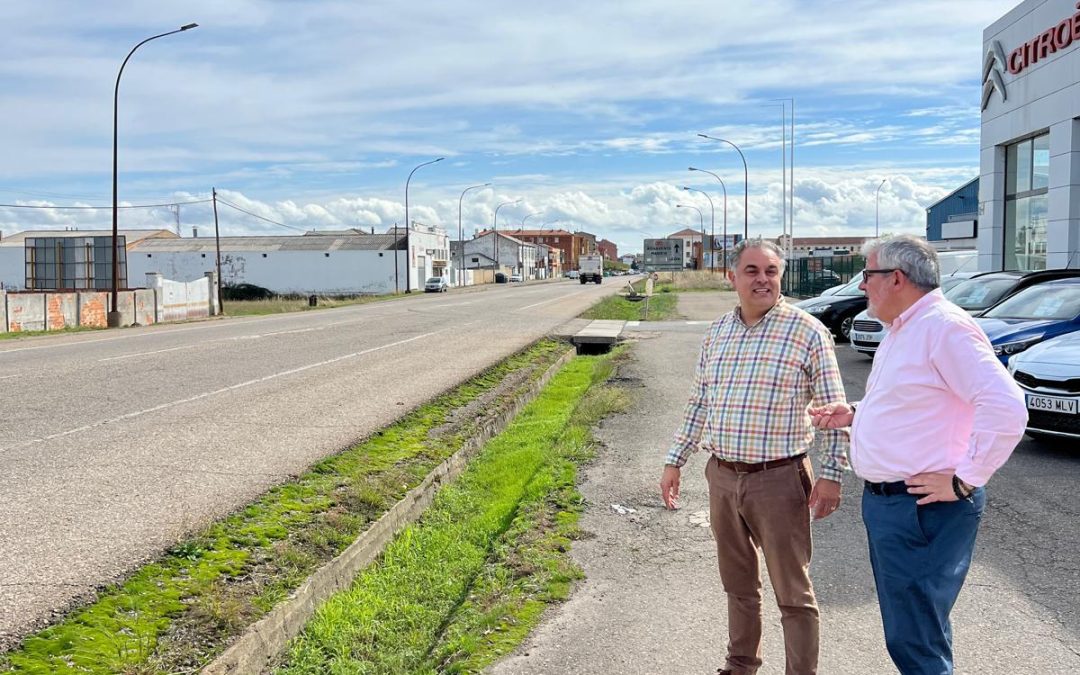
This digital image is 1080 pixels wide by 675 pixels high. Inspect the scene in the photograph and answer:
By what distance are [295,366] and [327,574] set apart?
9835 millimetres

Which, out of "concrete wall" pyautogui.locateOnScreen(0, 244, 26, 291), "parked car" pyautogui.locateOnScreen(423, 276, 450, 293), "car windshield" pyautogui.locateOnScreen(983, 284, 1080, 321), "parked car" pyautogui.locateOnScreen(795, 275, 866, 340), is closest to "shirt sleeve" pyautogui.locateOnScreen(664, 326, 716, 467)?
"car windshield" pyautogui.locateOnScreen(983, 284, 1080, 321)

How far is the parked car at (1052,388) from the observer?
311 inches

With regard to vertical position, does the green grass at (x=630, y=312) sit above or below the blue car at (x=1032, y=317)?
below

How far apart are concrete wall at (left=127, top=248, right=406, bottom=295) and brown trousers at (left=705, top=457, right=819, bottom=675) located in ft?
257

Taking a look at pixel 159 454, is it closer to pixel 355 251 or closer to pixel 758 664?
pixel 758 664

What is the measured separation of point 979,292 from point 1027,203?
10.1 metres

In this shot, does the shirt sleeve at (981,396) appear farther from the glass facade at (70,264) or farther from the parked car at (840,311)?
the glass facade at (70,264)

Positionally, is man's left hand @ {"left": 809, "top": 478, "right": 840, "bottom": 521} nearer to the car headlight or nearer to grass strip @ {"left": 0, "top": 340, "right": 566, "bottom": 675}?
grass strip @ {"left": 0, "top": 340, "right": 566, "bottom": 675}

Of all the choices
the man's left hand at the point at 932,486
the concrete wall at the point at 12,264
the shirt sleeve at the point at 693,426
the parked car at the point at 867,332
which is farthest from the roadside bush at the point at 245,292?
the man's left hand at the point at 932,486

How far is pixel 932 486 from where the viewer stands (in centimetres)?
289

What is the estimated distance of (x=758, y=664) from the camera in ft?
12.3

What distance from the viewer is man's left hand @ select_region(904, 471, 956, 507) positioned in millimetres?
2867

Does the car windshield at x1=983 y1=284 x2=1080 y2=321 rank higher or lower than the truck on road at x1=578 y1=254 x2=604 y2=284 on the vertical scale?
lower

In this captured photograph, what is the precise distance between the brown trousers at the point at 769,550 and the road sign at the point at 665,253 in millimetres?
56825
